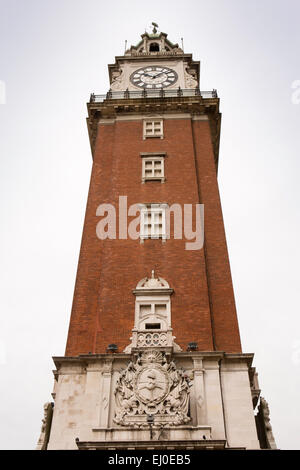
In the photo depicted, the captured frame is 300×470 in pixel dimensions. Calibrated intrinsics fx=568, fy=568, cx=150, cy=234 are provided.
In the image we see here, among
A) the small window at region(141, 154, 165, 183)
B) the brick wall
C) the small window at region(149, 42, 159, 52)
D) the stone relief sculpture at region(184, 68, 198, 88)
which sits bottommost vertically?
the brick wall

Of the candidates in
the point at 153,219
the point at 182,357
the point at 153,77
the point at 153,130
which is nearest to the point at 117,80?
the point at 153,77

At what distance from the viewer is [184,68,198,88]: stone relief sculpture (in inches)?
1463

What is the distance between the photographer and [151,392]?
1941 centimetres

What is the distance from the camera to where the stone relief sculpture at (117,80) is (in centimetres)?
3775

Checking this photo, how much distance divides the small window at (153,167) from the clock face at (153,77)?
8402 millimetres

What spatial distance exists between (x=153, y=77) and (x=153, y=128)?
296 inches

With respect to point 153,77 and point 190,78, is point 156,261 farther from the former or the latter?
point 153,77

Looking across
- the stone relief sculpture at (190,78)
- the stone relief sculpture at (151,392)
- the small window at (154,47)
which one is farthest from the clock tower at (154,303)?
the small window at (154,47)

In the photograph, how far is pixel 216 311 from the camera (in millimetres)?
23500

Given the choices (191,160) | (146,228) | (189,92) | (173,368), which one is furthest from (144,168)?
(173,368)

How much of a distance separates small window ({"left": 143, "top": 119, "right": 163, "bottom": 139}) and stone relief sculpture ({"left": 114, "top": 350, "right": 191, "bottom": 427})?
15183 millimetres

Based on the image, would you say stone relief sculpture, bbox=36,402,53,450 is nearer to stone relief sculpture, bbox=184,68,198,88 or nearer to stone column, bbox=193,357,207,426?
stone column, bbox=193,357,207,426

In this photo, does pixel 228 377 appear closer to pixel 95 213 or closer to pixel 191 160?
pixel 95 213

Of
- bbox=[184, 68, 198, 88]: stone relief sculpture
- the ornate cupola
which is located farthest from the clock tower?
the ornate cupola
